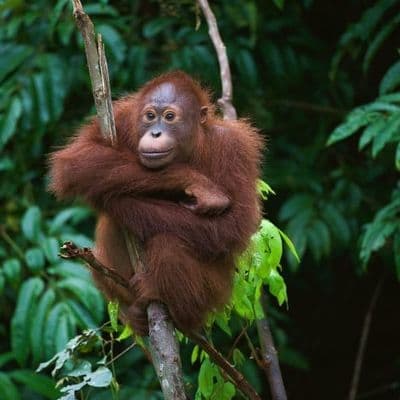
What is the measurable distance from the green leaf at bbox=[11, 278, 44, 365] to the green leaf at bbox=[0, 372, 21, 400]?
0.38 ft

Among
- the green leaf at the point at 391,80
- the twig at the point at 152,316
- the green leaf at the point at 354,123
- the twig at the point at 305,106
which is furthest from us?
the twig at the point at 305,106

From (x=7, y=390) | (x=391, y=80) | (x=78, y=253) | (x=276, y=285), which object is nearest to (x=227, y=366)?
(x=276, y=285)

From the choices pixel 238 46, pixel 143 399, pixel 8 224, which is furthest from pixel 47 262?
pixel 238 46

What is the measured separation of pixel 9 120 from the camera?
5109 millimetres

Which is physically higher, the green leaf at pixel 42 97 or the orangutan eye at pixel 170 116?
the orangutan eye at pixel 170 116

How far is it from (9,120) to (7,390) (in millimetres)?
1587

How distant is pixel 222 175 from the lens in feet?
11.1

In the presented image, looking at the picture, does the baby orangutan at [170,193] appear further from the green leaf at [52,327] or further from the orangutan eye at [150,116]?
the green leaf at [52,327]

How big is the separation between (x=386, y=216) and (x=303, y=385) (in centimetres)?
→ 279

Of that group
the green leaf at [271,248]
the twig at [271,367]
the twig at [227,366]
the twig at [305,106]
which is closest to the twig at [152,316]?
the twig at [227,366]

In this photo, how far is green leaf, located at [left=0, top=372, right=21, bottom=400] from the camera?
4453 millimetres

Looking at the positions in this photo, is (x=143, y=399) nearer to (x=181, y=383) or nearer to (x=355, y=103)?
(x=181, y=383)

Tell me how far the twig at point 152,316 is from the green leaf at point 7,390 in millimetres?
1614

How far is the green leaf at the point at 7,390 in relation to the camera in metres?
4.45
